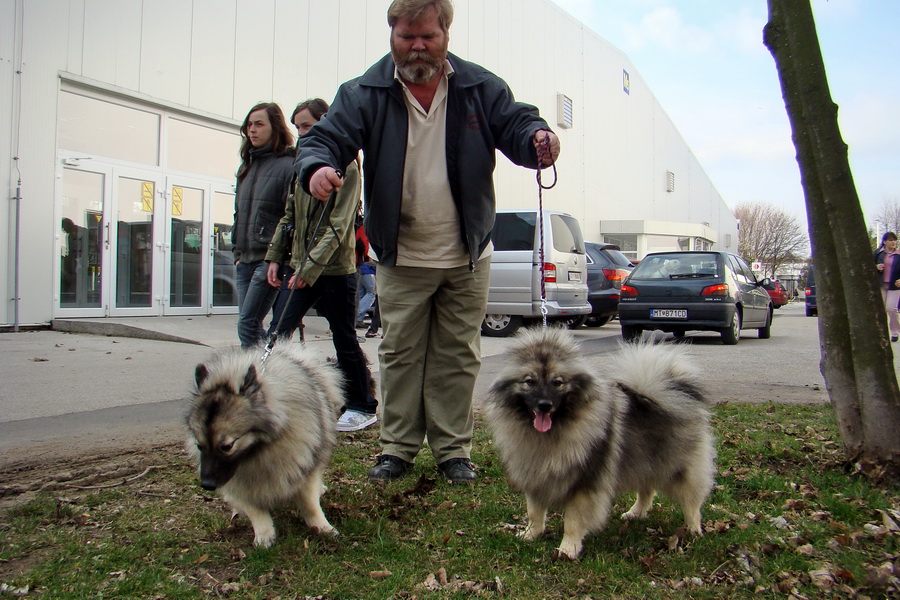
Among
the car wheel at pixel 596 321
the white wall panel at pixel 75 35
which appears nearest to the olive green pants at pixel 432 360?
the white wall panel at pixel 75 35

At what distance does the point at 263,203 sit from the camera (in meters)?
4.72

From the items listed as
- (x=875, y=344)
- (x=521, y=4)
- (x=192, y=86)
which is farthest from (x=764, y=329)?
(x=521, y=4)

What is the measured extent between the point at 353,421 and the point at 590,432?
2.41 meters

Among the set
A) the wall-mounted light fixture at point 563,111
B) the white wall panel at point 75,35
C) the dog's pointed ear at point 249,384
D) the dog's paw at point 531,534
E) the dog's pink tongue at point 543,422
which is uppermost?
the wall-mounted light fixture at point 563,111

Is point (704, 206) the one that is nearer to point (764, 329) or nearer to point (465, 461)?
point (764, 329)

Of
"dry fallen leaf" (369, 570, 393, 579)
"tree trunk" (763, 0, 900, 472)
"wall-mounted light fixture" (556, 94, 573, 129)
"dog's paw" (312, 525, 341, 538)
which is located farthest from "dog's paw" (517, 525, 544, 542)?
"wall-mounted light fixture" (556, 94, 573, 129)

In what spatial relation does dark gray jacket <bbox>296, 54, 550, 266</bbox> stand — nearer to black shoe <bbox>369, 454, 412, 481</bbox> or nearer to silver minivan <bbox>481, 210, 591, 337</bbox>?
black shoe <bbox>369, 454, 412, 481</bbox>

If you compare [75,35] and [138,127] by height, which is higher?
[75,35]

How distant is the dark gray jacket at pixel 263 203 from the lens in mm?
4707

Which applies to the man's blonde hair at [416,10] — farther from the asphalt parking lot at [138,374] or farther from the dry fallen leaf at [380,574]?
the dry fallen leaf at [380,574]

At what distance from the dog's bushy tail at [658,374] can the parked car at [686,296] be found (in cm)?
833

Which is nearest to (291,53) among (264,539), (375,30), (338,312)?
(375,30)

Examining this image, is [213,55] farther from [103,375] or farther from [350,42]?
[103,375]

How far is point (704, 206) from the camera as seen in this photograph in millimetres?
53156
